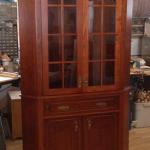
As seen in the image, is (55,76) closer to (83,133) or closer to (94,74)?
(94,74)

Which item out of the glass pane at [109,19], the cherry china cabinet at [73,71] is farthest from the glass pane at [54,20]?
the glass pane at [109,19]

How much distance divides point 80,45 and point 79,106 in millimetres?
506

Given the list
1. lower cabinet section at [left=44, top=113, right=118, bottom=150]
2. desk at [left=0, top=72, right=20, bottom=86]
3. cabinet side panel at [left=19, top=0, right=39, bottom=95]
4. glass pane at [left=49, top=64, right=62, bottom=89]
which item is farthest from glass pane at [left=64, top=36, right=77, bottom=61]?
desk at [left=0, top=72, right=20, bottom=86]

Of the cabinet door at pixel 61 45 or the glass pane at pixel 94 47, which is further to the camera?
the glass pane at pixel 94 47

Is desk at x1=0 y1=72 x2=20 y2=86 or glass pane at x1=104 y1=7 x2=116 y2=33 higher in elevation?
glass pane at x1=104 y1=7 x2=116 y2=33

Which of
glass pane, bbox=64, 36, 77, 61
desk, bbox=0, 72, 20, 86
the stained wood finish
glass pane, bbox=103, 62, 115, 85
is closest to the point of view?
glass pane, bbox=64, 36, 77, 61

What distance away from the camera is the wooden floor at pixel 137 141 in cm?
350

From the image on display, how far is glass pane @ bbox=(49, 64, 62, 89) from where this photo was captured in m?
2.49

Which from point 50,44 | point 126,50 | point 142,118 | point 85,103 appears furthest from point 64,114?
point 142,118

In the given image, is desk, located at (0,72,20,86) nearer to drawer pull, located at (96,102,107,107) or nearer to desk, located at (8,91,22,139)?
desk, located at (8,91,22,139)

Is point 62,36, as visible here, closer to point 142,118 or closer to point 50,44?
point 50,44

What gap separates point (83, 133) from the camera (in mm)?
2648

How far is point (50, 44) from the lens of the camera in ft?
8.05

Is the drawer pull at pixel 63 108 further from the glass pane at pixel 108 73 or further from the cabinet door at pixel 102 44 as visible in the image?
the glass pane at pixel 108 73
